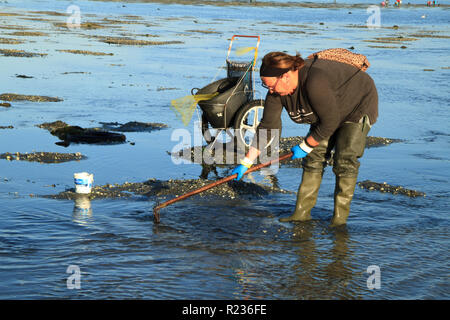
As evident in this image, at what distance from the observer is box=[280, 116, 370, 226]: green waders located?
19.4 ft

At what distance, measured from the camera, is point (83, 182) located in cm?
690

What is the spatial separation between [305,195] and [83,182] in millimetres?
2350

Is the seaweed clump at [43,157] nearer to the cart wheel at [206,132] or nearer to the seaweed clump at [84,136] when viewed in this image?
the seaweed clump at [84,136]

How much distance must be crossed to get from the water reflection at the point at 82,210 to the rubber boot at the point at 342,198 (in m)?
2.36

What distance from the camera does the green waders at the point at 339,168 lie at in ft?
19.4

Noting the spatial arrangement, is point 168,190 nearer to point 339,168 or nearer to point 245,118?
point 339,168

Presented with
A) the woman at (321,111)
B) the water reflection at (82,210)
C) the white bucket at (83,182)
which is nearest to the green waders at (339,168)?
the woman at (321,111)

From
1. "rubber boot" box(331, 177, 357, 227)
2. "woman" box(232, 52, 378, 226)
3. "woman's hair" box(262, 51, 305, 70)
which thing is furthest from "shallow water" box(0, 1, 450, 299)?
"woman's hair" box(262, 51, 305, 70)

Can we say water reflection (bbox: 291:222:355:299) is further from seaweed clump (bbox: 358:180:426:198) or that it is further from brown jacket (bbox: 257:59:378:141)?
seaweed clump (bbox: 358:180:426:198)

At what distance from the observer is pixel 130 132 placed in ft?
33.4

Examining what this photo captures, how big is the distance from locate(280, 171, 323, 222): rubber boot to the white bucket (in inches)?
82.8

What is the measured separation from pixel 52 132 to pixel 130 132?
1181 mm
